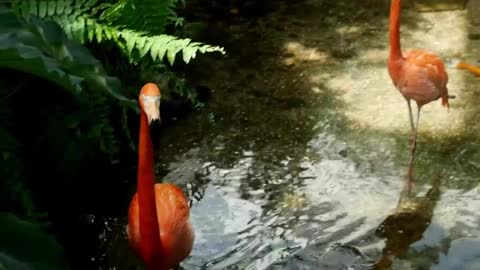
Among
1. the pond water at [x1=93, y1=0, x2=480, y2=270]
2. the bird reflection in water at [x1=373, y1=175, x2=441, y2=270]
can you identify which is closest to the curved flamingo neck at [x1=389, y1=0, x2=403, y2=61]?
the pond water at [x1=93, y1=0, x2=480, y2=270]

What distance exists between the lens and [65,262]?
2.24 m

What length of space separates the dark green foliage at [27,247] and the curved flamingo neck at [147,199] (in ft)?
1.15

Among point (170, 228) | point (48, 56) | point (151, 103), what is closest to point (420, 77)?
point (170, 228)

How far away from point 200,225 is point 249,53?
63.9 inches

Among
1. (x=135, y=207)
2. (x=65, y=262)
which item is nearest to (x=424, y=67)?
(x=135, y=207)

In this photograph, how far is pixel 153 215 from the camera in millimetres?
2516

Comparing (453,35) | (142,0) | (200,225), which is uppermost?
(142,0)

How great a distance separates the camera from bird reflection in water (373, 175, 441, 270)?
3033mm

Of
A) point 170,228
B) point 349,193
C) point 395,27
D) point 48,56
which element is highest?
point 48,56

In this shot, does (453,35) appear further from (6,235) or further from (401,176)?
(6,235)

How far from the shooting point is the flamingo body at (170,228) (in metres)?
2.68

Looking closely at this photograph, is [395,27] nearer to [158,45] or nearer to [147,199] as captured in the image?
[158,45]

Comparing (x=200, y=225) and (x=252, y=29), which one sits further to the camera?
(x=252, y=29)

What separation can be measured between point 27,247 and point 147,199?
0.45m
